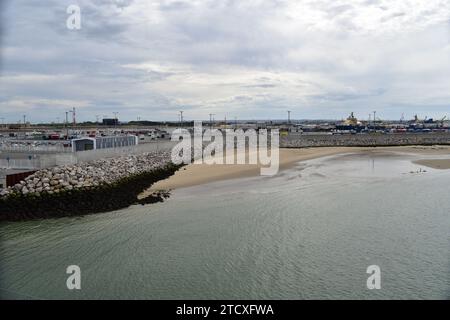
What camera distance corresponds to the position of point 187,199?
19500 mm

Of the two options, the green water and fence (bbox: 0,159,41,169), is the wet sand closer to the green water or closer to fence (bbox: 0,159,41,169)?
the green water

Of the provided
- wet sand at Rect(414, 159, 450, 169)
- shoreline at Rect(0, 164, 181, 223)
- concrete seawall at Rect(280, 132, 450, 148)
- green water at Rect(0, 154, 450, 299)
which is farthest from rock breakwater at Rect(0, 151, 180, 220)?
concrete seawall at Rect(280, 132, 450, 148)

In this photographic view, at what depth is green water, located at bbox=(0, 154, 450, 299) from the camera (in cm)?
981

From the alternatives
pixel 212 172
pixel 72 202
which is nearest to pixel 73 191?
pixel 72 202

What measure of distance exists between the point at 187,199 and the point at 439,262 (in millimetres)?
11454

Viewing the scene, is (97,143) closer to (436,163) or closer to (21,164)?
(21,164)

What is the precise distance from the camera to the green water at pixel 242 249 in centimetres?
981

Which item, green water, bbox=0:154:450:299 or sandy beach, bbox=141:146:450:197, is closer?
green water, bbox=0:154:450:299

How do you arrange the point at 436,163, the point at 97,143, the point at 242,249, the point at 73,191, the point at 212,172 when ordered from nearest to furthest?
the point at 242,249 → the point at 73,191 → the point at 212,172 → the point at 97,143 → the point at 436,163

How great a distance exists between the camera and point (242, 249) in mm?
12328

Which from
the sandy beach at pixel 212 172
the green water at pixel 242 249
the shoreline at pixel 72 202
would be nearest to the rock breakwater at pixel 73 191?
the shoreline at pixel 72 202

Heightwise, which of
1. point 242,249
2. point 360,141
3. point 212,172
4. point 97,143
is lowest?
point 242,249
